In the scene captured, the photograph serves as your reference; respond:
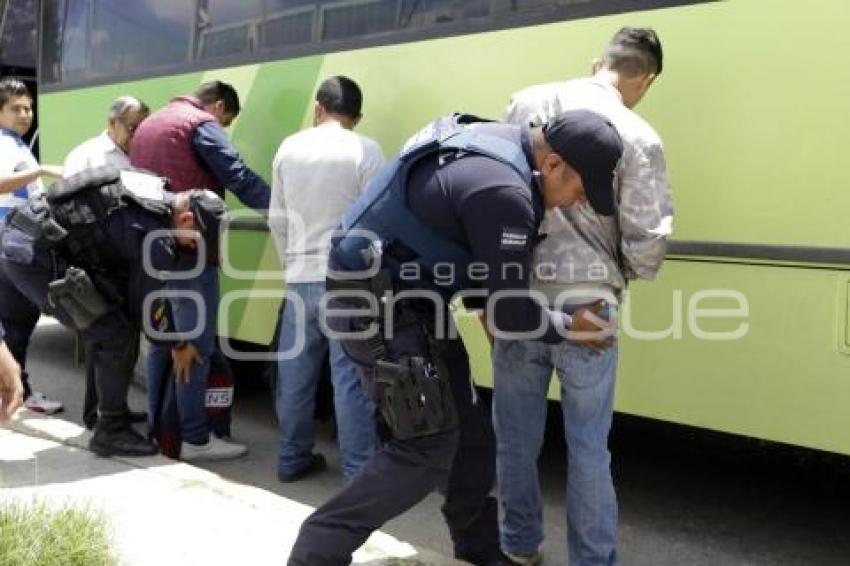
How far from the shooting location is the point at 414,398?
2465 millimetres

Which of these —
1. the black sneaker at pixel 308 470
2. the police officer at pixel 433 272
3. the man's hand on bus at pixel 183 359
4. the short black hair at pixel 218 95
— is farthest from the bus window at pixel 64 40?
the police officer at pixel 433 272

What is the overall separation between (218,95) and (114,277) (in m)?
1.01

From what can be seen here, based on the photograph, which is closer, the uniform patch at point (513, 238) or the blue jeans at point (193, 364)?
the uniform patch at point (513, 238)

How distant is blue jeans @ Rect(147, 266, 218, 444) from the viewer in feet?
13.1

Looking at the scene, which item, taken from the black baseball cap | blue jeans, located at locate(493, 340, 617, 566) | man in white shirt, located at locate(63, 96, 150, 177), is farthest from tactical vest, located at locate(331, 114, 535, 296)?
man in white shirt, located at locate(63, 96, 150, 177)

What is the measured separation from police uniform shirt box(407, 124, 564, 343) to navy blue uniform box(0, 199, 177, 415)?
163 cm

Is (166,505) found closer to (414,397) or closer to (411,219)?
(414,397)

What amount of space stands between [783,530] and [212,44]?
3508mm

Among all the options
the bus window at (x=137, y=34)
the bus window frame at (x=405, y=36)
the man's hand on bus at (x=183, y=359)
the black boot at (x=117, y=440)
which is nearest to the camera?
the bus window frame at (x=405, y=36)

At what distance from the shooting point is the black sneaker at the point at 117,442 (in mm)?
3848

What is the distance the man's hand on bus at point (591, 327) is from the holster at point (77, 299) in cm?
202

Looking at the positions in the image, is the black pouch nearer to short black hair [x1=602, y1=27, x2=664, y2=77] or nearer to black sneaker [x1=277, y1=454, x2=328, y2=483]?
short black hair [x1=602, y1=27, x2=664, y2=77]

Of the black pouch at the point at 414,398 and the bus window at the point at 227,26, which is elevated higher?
the bus window at the point at 227,26

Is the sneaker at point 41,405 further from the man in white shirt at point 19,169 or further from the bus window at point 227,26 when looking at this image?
the bus window at point 227,26
